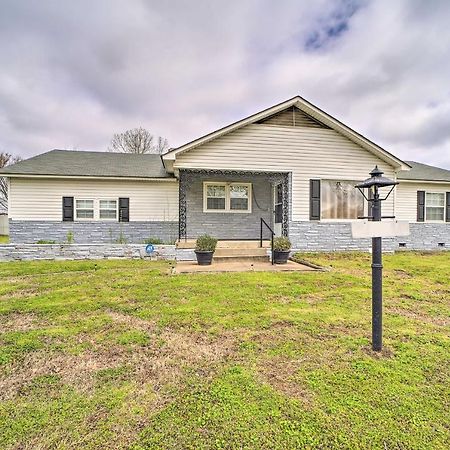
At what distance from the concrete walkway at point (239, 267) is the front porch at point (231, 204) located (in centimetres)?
307

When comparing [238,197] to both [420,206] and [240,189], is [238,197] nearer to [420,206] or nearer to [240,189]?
[240,189]

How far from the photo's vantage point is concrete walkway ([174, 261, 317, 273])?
7797mm

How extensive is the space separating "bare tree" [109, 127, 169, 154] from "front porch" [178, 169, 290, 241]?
2288cm

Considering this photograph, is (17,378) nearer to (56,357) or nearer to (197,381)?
(56,357)

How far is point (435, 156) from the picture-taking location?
43094 mm

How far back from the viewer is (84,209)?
12469 millimetres

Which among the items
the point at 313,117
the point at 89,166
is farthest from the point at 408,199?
the point at 89,166

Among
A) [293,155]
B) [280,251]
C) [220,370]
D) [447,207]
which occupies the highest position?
[293,155]

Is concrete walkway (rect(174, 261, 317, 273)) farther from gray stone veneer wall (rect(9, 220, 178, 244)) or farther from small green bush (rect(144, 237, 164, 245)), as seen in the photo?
gray stone veneer wall (rect(9, 220, 178, 244))

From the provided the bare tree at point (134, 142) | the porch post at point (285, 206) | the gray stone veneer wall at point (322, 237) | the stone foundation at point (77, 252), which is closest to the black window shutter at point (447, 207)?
the gray stone veneer wall at point (322, 237)

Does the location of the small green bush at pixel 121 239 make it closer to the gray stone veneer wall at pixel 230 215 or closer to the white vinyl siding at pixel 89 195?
the white vinyl siding at pixel 89 195

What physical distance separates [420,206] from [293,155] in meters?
7.55

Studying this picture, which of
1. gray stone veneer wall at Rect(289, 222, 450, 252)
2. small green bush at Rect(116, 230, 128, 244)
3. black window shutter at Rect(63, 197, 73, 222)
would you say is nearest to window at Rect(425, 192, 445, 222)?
gray stone veneer wall at Rect(289, 222, 450, 252)

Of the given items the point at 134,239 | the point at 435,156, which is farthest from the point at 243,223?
the point at 435,156
